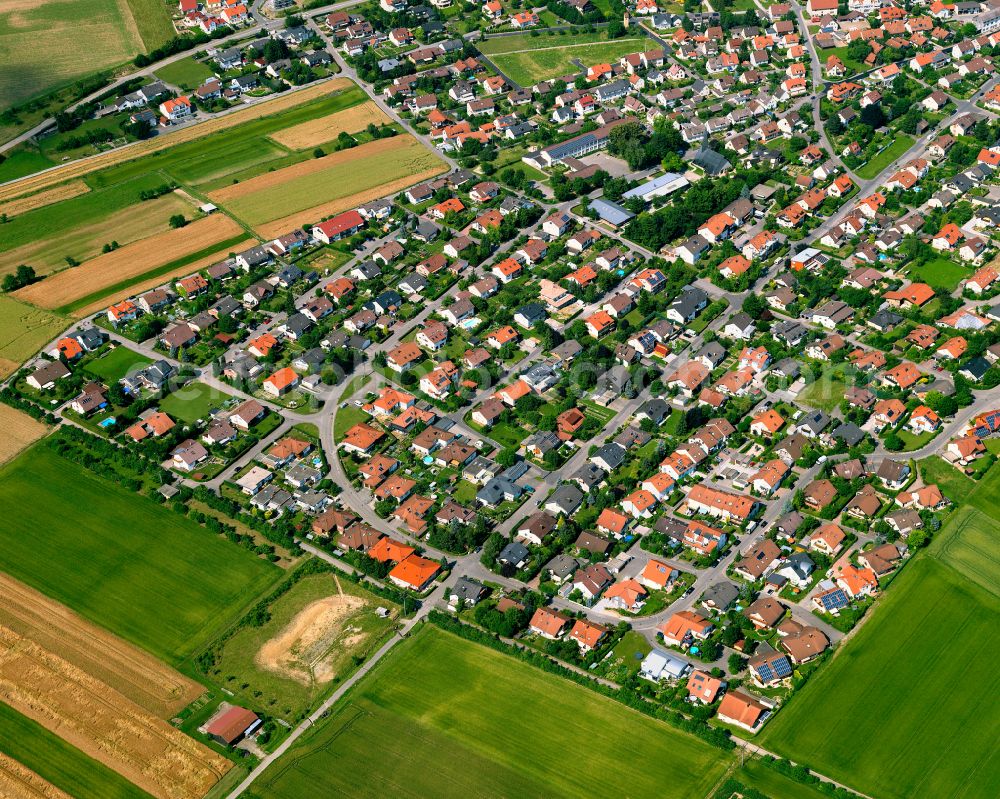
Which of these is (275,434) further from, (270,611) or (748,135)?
(748,135)

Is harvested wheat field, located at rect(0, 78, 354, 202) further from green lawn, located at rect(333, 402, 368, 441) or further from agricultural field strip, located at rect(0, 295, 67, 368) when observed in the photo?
green lawn, located at rect(333, 402, 368, 441)

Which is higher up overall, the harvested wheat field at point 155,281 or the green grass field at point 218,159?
the green grass field at point 218,159

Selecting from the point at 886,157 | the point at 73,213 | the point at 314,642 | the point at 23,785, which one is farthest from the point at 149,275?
the point at 886,157

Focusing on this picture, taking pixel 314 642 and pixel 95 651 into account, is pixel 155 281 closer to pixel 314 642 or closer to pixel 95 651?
pixel 95 651

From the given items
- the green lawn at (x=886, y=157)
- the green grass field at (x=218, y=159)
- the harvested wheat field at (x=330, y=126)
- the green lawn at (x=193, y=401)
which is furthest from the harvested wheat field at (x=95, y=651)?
the green lawn at (x=886, y=157)

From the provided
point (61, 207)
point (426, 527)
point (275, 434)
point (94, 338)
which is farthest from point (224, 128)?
point (426, 527)

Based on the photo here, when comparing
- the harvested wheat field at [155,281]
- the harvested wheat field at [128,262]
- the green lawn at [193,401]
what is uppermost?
the harvested wheat field at [128,262]

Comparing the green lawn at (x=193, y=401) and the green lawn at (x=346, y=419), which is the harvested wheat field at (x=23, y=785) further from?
the green lawn at (x=346, y=419)

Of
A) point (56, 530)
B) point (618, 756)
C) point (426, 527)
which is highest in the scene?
point (56, 530)
